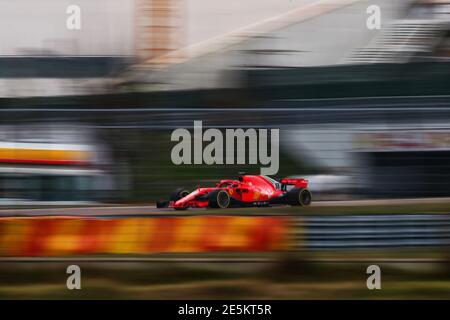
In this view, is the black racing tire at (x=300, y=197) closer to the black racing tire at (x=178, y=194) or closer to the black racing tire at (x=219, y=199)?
the black racing tire at (x=219, y=199)

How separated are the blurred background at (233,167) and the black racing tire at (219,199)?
56mm

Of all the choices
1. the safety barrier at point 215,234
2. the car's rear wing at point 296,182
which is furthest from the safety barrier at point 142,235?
the car's rear wing at point 296,182

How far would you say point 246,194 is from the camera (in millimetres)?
5379

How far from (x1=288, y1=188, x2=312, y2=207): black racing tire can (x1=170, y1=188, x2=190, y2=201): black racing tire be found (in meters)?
0.70

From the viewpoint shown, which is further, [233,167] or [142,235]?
[233,167]

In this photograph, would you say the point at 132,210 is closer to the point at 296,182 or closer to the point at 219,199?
the point at 219,199

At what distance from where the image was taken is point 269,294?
4.89 metres

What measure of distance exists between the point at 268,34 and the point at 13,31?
2123mm

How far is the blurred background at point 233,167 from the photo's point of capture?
5.03m

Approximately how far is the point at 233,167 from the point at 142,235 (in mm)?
801

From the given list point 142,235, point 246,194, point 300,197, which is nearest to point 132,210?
point 142,235

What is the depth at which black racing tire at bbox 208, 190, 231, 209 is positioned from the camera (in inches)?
209

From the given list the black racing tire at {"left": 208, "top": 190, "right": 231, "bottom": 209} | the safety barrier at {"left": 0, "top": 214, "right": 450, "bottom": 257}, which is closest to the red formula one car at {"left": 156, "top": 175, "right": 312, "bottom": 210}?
the black racing tire at {"left": 208, "top": 190, "right": 231, "bottom": 209}
